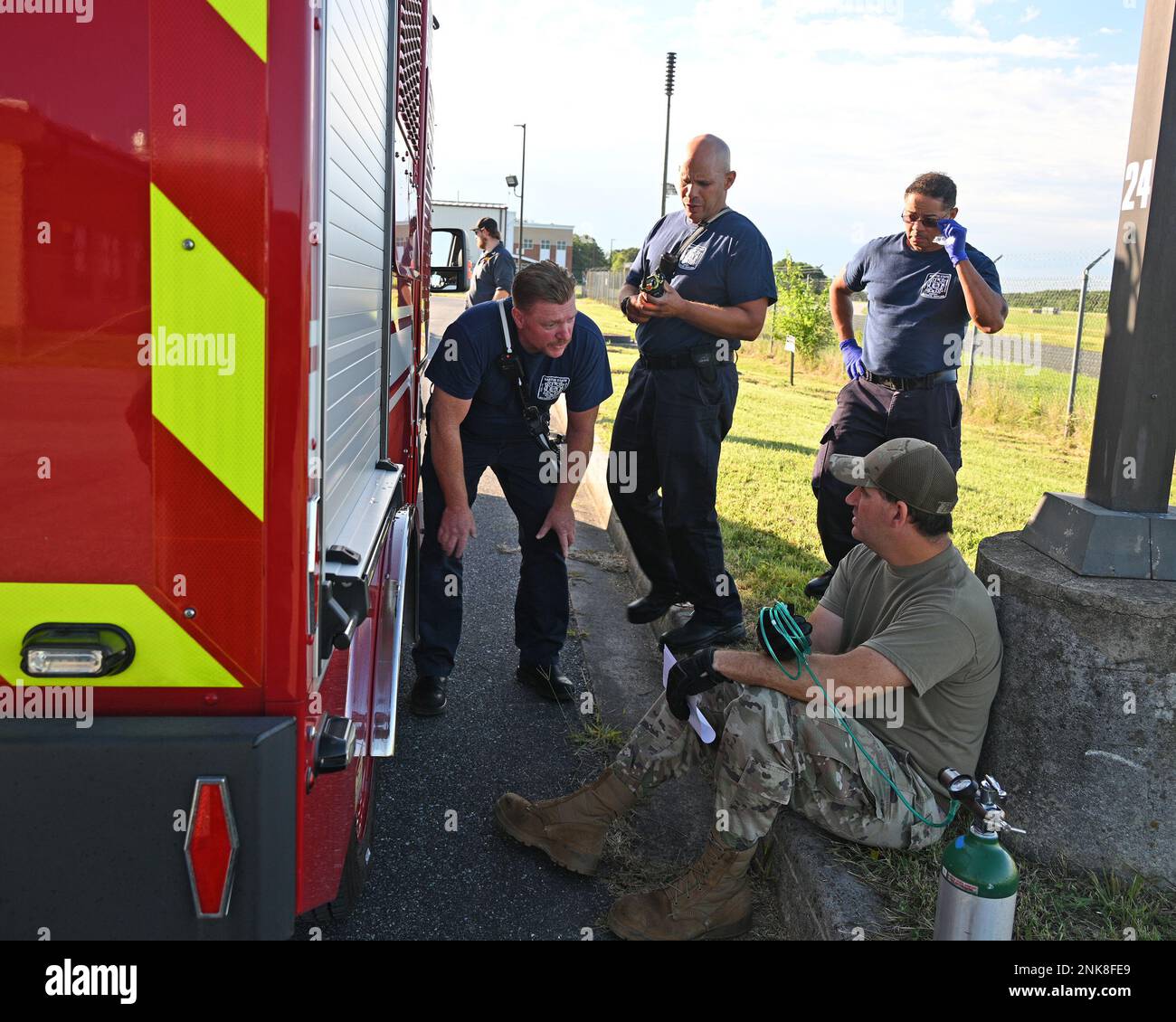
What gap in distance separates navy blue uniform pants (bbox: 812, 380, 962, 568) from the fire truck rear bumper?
318 cm

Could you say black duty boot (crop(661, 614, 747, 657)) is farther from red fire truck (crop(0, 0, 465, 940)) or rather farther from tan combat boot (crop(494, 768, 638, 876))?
red fire truck (crop(0, 0, 465, 940))

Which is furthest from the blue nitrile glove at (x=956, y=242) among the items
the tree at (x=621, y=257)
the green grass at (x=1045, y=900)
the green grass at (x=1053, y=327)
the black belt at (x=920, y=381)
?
the tree at (x=621, y=257)

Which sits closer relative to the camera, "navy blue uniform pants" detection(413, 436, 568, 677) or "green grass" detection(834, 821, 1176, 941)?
"green grass" detection(834, 821, 1176, 941)

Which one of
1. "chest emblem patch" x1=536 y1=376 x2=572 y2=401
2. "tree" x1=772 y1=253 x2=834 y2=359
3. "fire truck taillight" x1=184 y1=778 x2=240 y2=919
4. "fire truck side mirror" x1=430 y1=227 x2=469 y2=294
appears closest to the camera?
"fire truck taillight" x1=184 y1=778 x2=240 y2=919

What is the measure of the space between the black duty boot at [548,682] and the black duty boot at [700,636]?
0.45 m

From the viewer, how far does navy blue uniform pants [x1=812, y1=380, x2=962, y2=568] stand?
456 centimetres

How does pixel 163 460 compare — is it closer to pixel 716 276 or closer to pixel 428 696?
pixel 428 696

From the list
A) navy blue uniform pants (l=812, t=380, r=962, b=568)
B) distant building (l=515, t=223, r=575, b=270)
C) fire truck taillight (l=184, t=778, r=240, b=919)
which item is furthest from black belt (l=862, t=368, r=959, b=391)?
distant building (l=515, t=223, r=575, b=270)

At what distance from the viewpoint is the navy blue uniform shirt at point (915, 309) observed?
177 inches

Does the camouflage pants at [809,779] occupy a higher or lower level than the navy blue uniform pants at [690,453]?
lower

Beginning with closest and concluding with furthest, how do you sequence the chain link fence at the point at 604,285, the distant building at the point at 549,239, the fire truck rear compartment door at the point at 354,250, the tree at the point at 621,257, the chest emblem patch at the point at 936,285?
1. the fire truck rear compartment door at the point at 354,250
2. the chest emblem patch at the point at 936,285
3. the chain link fence at the point at 604,285
4. the tree at the point at 621,257
5. the distant building at the point at 549,239

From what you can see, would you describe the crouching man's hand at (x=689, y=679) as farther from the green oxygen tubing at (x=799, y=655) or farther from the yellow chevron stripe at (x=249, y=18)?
the yellow chevron stripe at (x=249, y=18)

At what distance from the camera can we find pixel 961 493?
27.8 ft

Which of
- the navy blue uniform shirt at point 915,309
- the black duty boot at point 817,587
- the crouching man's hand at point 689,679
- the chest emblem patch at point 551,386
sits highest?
the navy blue uniform shirt at point 915,309
